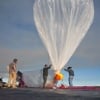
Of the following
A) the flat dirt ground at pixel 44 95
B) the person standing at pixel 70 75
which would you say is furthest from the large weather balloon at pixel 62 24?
the flat dirt ground at pixel 44 95

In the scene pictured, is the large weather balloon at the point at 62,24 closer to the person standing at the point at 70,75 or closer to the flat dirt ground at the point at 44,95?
the person standing at the point at 70,75

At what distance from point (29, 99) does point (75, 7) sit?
13.1m

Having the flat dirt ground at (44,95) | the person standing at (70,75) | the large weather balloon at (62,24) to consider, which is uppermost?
the large weather balloon at (62,24)

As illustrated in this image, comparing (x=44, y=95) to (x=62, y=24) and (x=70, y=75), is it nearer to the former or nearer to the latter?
(x=62, y=24)

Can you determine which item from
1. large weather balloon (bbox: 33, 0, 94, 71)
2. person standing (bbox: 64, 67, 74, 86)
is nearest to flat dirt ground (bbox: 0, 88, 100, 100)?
large weather balloon (bbox: 33, 0, 94, 71)

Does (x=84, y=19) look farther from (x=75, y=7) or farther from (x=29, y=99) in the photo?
(x=29, y=99)

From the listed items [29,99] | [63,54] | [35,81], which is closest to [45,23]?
[63,54]

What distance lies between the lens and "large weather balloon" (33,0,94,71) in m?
26.7

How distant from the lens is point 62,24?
26.8 meters

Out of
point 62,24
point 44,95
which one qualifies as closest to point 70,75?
point 62,24

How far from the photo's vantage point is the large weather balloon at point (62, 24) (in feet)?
87.5

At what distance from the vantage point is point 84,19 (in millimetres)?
27375

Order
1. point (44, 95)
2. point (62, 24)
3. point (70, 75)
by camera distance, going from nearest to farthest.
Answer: point (44, 95)
point (62, 24)
point (70, 75)

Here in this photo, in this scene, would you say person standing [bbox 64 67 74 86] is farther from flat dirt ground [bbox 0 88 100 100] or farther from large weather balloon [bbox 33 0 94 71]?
flat dirt ground [bbox 0 88 100 100]
